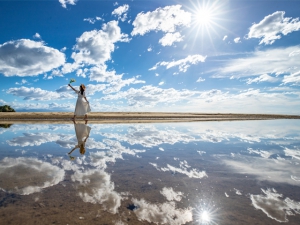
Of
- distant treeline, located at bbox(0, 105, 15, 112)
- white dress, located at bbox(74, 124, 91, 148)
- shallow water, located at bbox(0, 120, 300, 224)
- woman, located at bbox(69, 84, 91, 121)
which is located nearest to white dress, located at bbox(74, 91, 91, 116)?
woman, located at bbox(69, 84, 91, 121)

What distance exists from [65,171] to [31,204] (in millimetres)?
1723

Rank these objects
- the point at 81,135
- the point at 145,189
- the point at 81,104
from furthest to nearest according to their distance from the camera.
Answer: the point at 81,104 → the point at 81,135 → the point at 145,189

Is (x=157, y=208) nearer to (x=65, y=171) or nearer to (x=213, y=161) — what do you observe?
(x=65, y=171)

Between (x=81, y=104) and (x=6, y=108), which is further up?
(x=81, y=104)

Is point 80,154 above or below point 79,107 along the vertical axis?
below

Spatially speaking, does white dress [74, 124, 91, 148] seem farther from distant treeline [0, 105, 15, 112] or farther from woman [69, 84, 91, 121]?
distant treeline [0, 105, 15, 112]

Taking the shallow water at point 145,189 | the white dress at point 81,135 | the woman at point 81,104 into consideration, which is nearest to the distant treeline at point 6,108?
the woman at point 81,104

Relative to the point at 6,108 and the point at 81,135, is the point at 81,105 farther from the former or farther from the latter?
the point at 6,108

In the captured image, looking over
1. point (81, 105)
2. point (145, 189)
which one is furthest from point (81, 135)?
point (81, 105)

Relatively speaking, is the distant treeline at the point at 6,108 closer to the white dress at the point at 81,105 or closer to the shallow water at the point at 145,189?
the white dress at the point at 81,105

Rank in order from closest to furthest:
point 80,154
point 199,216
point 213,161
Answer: point 199,216
point 213,161
point 80,154

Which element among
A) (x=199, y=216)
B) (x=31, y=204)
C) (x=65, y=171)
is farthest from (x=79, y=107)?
(x=199, y=216)

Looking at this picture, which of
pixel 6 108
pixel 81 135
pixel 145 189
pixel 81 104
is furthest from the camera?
pixel 6 108

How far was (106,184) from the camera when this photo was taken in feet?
14.4
